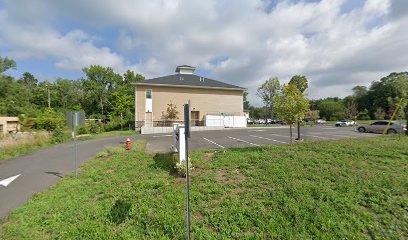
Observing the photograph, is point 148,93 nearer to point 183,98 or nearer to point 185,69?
point 183,98

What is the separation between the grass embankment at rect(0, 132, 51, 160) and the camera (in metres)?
10.4

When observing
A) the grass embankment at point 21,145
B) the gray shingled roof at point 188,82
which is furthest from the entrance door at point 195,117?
the grass embankment at point 21,145

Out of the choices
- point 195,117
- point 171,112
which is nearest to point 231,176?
point 171,112

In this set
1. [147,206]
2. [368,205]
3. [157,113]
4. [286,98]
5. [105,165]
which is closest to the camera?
[368,205]

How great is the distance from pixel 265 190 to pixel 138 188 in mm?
3376

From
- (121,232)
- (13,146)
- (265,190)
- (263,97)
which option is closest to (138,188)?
(121,232)

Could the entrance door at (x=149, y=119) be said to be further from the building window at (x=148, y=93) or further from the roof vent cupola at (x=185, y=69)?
the roof vent cupola at (x=185, y=69)

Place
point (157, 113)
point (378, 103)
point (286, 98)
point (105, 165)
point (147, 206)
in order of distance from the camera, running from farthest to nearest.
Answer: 1. point (378, 103)
2. point (157, 113)
3. point (286, 98)
4. point (105, 165)
5. point (147, 206)

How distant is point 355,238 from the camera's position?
2.86 m

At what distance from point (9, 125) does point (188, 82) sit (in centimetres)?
2309

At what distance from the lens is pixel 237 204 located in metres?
3.81

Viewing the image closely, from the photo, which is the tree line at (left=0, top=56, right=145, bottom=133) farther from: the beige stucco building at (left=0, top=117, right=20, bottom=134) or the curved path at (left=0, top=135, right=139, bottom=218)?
the curved path at (left=0, top=135, right=139, bottom=218)

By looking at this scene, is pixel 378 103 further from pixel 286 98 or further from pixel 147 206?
pixel 147 206

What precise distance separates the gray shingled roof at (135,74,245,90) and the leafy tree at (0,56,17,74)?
86.3 ft
